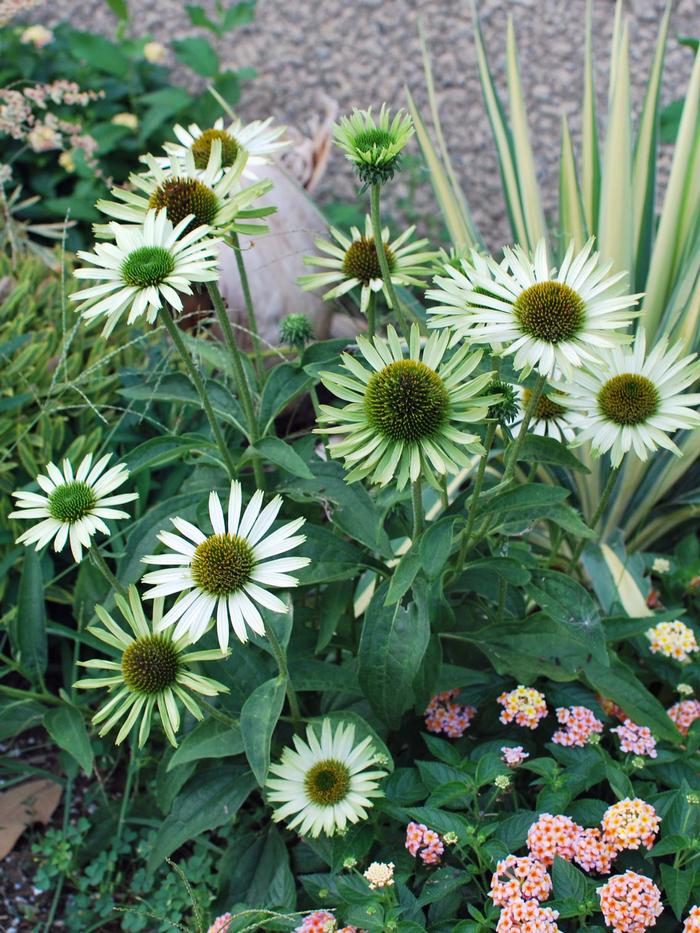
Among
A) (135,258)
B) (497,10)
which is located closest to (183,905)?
(135,258)

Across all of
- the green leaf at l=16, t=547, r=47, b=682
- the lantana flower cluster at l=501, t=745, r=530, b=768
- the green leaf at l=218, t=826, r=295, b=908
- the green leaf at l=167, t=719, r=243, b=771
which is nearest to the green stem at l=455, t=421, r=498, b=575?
the lantana flower cluster at l=501, t=745, r=530, b=768

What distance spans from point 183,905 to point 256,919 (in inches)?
9.9

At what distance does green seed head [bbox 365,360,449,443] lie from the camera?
35.3 inches

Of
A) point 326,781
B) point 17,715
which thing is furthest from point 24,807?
point 326,781

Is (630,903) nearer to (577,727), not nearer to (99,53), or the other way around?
(577,727)

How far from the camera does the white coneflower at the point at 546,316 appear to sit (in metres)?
0.92

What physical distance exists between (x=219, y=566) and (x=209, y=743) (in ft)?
0.92

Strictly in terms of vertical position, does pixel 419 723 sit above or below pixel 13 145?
below

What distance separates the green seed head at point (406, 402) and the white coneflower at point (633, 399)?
0.58 feet

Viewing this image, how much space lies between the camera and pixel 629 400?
3.41 ft

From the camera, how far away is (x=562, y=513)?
1.07 metres

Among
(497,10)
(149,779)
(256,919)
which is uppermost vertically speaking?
(497,10)

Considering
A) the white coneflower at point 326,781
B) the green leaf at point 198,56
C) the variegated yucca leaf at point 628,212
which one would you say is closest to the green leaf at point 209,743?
the white coneflower at point 326,781

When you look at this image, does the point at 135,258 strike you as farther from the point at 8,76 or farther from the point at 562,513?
the point at 8,76
